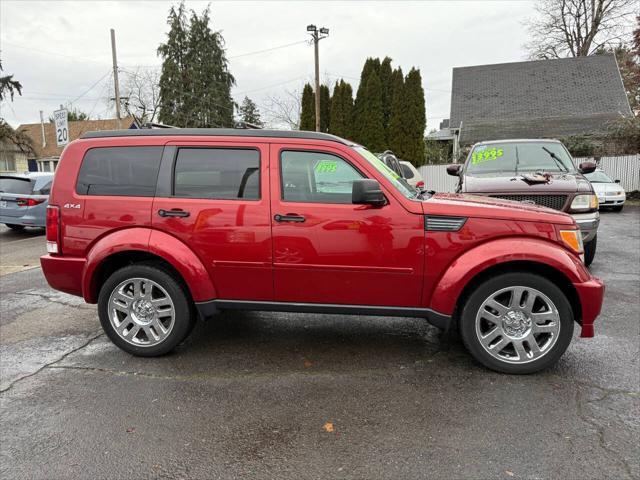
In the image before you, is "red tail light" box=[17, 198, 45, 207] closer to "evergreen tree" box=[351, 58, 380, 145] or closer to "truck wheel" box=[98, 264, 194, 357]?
"truck wheel" box=[98, 264, 194, 357]

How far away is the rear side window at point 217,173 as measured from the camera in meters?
3.75

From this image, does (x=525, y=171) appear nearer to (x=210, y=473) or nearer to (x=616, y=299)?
(x=616, y=299)

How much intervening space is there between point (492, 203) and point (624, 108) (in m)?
25.2

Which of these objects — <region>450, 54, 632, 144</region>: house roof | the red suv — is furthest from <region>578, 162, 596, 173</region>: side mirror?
<region>450, 54, 632, 144</region>: house roof

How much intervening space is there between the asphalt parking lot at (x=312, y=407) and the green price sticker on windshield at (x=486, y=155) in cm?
382

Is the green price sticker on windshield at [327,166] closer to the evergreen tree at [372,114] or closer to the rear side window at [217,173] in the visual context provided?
the rear side window at [217,173]

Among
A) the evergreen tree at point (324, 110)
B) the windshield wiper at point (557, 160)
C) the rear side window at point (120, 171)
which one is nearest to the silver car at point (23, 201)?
the rear side window at point (120, 171)

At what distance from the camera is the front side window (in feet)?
12.1

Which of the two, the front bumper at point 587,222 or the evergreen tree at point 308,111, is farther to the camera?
the evergreen tree at point 308,111

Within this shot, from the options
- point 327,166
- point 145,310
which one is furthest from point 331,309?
point 145,310

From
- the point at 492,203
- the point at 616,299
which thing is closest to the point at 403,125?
the point at 616,299

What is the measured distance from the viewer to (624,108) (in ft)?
77.9

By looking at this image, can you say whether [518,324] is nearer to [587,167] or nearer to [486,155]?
[587,167]

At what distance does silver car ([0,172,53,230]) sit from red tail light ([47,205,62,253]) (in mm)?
8052
